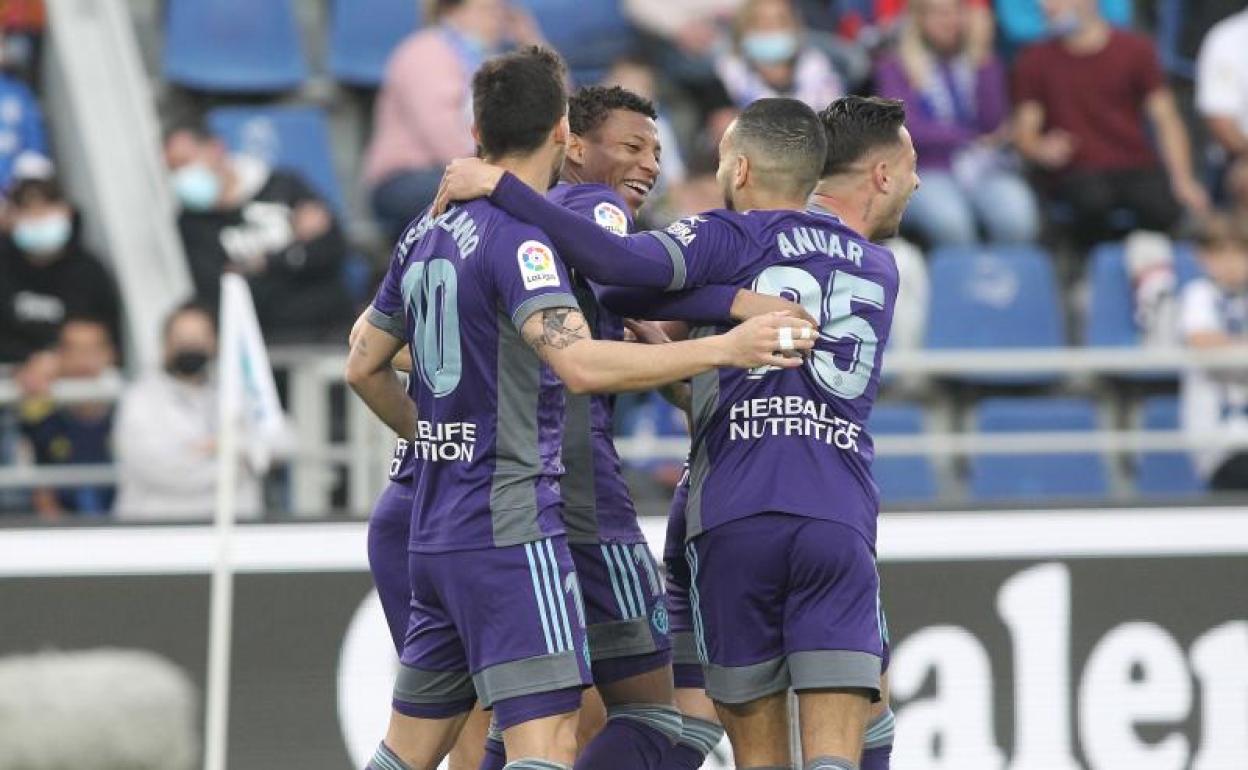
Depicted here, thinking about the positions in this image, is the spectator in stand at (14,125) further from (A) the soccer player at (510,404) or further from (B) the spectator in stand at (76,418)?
(A) the soccer player at (510,404)

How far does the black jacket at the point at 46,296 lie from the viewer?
407 inches

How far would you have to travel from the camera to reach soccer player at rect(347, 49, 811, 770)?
543cm

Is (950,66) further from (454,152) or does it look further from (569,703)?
(569,703)

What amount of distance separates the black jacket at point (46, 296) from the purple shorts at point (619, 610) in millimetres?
5015

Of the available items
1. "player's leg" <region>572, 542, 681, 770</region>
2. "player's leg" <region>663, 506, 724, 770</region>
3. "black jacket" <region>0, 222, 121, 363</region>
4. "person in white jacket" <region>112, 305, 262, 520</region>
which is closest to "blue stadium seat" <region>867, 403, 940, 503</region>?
"person in white jacket" <region>112, 305, 262, 520</region>

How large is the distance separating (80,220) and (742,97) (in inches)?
129

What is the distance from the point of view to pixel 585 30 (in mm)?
12008

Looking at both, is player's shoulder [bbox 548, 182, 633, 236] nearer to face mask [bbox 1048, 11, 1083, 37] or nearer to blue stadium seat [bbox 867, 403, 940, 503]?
blue stadium seat [bbox 867, 403, 940, 503]

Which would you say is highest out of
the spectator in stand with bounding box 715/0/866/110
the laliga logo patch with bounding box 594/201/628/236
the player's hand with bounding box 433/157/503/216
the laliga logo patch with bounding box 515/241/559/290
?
the spectator in stand with bounding box 715/0/866/110

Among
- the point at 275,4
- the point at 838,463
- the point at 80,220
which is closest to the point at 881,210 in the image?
the point at 838,463

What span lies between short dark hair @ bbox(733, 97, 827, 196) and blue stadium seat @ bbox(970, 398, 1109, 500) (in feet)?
16.4

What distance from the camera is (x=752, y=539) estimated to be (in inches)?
226

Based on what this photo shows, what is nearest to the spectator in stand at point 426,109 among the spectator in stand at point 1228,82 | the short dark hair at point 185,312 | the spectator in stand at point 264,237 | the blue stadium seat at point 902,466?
the spectator in stand at point 264,237

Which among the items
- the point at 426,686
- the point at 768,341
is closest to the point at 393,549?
the point at 426,686
